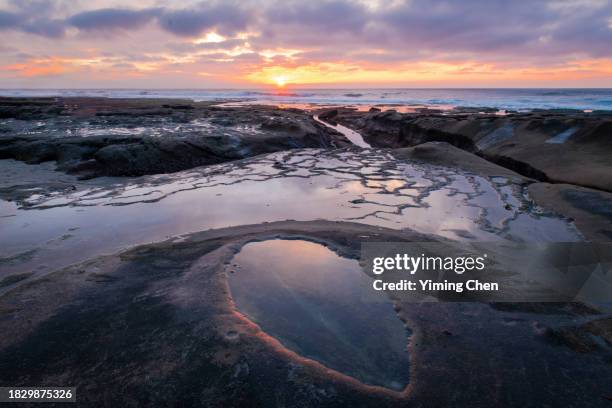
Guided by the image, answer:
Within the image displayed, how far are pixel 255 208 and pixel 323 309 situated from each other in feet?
11.9

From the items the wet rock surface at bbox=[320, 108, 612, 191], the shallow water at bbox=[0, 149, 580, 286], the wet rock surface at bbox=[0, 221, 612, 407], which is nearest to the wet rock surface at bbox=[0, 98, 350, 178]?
the shallow water at bbox=[0, 149, 580, 286]

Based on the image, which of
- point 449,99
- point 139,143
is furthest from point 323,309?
point 449,99

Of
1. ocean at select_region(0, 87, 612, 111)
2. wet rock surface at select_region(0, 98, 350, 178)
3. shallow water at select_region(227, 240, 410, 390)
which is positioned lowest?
shallow water at select_region(227, 240, 410, 390)

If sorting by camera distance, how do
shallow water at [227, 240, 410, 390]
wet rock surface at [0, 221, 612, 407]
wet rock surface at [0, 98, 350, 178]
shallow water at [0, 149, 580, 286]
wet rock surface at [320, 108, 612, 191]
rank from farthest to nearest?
wet rock surface at [0, 98, 350, 178]
wet rock surface at [320, 108, 612, 191]
shallow water at [0, 149, 580, 286]
shallow water at [227, 240, 410, 390]
wet rock surface at [0, 221, 612, 407]

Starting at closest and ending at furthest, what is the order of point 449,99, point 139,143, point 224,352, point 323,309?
point 224,352
point 323,309
point 139,143
point 449,99

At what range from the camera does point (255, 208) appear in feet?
22.4

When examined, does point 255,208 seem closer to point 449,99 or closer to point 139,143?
point 139,143

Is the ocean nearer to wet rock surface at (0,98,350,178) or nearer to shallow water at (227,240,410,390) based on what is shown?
wet rock surface at (0,98,350,178)

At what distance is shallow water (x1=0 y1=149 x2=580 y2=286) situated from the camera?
5.30 meters

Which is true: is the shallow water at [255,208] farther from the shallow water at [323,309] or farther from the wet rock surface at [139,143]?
the shallow water at [323,309]

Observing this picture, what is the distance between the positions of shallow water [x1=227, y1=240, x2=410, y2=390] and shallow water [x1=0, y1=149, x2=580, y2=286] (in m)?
1.72

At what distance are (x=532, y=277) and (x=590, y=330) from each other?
1046 mm

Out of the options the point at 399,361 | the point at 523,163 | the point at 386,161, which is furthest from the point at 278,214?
the point at 523,163

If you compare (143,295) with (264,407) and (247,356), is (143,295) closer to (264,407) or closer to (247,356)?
(247,356)
